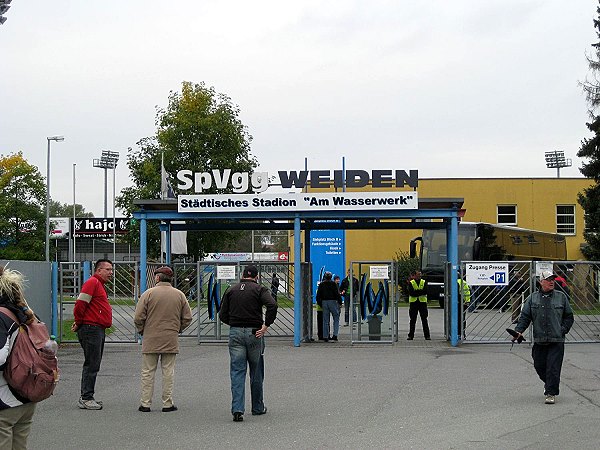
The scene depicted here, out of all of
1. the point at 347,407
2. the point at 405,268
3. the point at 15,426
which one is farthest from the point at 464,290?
the point at 405,268

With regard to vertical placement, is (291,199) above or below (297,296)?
above

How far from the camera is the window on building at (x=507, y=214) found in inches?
2143

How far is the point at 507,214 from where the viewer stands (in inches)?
2151

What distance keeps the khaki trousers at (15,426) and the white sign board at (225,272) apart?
49.1 ft

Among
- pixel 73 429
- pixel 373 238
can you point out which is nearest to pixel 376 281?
pixel 73 429

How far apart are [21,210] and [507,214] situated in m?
30.8

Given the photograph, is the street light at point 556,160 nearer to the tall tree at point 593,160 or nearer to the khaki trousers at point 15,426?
the tall tree at point 593,160

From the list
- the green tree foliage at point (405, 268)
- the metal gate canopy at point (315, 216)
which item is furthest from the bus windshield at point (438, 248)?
the metal gate canopy at point (315, 216)

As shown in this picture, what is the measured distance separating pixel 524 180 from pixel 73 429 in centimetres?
4760

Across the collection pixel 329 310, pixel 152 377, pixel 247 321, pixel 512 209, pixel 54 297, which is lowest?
pixel 152 377

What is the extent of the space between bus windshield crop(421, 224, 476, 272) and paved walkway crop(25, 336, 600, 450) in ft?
65.1

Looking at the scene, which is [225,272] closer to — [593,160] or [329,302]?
[329,302]

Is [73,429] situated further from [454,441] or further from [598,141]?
[598,141]

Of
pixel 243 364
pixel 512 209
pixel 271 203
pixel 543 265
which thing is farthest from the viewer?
pixel 512 209
